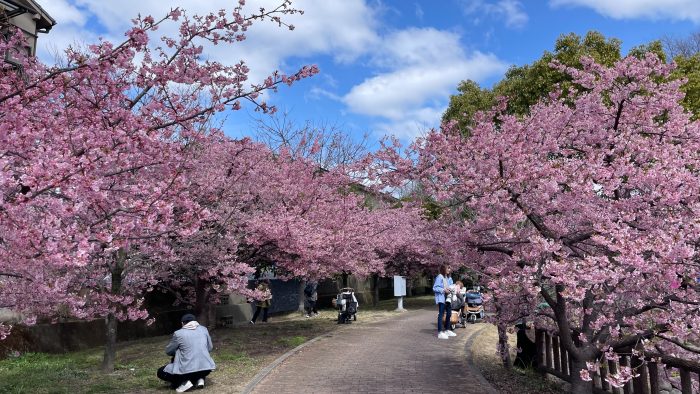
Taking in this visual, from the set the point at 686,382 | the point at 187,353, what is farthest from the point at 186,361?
the point at 686,382

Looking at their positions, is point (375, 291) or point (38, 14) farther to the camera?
point (375, 291)

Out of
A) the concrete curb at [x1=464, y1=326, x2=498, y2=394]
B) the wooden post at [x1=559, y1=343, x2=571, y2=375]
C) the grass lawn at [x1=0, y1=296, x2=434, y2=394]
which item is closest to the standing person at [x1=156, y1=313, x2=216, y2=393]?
the grass lawn at [x1=0, y1=296, x2=434, y2=394]

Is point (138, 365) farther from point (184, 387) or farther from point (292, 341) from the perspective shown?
point (292, 341)

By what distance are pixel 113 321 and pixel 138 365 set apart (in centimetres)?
123

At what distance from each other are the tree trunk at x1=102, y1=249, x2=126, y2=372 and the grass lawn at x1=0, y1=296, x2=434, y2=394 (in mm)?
216

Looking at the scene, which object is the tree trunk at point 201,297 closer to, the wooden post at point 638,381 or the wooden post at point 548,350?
the wooden post at point 548,350

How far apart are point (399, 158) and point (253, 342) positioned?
23.5ft

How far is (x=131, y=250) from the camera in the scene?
382 inches

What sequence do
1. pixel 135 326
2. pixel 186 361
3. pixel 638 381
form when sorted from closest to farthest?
1. pixel 638 381
2. pixel 186 361
3. pixel 135 326

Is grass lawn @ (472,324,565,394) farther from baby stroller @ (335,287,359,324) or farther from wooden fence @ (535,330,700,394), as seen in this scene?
baby stroller @ (335,287,359,324)

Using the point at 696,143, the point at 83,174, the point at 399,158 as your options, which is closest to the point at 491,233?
the point at 399,158

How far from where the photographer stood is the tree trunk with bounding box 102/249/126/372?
9.15m

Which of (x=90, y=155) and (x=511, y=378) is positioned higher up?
(x=90, y=155)

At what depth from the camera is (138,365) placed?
9.86 meters
